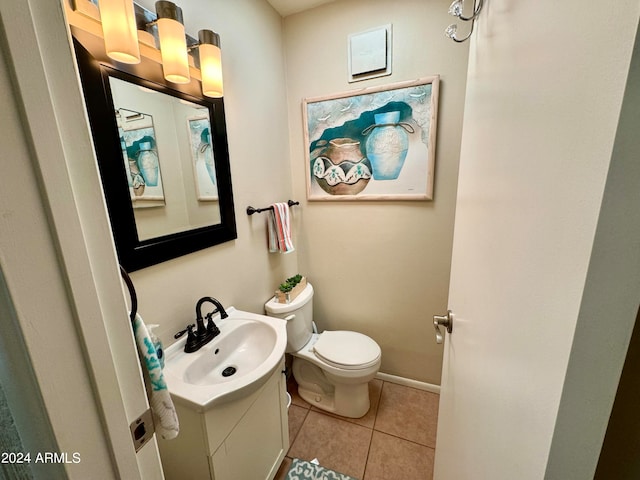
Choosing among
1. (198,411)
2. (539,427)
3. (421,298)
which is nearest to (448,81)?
(421,298)

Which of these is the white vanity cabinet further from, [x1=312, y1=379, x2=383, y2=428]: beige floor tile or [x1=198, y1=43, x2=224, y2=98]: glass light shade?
[x1=198, y1=43, x2=224, y2=98]: glass light shade

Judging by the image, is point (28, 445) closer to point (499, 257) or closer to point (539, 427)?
point (539, 427)

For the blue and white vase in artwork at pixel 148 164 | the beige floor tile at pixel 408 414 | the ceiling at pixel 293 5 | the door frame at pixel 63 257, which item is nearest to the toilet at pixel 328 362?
the beige floor tile at pixel 408 414

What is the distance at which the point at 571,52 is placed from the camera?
0.27m

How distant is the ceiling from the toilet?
187 cm

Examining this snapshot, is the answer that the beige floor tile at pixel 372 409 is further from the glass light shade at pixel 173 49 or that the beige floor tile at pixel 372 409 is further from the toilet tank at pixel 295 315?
the glass light shade at pixel 173 49

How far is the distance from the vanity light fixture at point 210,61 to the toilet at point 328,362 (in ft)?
4.02

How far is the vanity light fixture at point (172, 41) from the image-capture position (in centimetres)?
88

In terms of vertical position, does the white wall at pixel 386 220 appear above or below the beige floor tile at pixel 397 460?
above

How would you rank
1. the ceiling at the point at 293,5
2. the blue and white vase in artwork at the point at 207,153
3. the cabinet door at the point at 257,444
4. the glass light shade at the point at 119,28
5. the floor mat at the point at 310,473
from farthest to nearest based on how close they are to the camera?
the ceiling at the point at 293,5, the floor mat at the point at 310,473, the blue and white vase in artwork at the point at 207,153, the cabinet door at the point at 257,444, the glass light shade at the point at 119,28

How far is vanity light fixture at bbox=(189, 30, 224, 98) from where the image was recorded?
1042 mm

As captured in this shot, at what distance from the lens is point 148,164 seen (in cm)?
96

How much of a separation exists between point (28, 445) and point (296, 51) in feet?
6.86

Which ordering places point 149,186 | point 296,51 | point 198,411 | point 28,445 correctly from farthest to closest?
point 296,51, point 149,186, point 198,411, point 28,445
